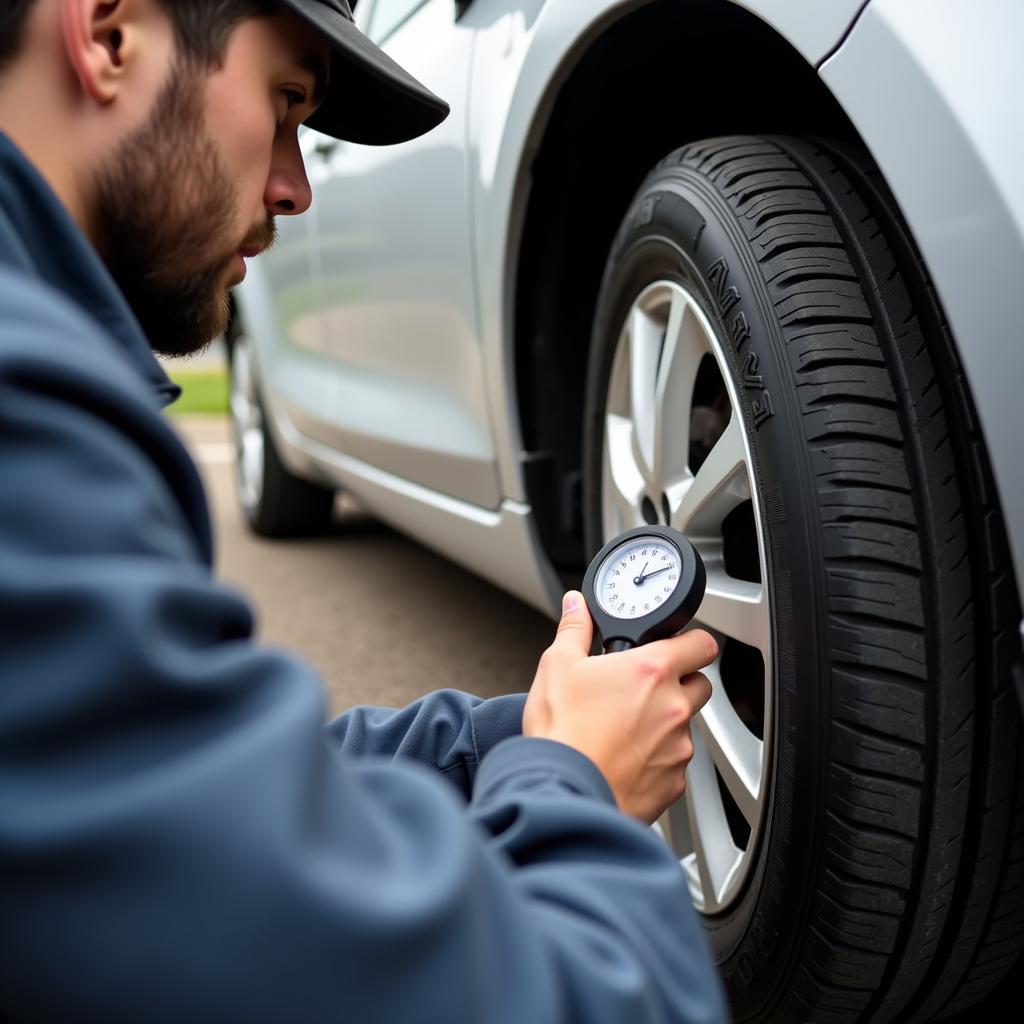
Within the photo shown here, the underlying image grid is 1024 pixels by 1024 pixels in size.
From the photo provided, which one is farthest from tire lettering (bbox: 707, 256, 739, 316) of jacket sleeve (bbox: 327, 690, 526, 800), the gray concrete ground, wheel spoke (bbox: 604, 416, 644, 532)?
the gray concrete ground

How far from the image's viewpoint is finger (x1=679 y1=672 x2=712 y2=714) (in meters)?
0.84

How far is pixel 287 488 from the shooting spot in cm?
361

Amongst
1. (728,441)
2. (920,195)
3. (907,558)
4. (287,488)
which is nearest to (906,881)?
(907,558)

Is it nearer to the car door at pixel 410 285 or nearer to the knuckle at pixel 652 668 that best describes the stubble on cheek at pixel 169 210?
the knuckle at pixel 652 668

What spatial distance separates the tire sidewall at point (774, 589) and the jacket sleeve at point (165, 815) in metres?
0.51

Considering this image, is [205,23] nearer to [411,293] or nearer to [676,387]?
[676,387]

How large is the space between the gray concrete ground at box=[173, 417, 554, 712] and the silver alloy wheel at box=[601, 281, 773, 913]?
0.84 metres

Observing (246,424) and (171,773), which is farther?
(246,424)

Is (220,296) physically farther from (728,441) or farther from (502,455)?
(502,455)

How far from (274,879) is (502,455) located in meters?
1.25

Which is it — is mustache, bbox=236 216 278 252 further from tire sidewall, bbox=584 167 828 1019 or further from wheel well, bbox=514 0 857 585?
wheel well, bbox=514 0 857 585

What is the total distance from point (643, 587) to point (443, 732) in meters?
0.21

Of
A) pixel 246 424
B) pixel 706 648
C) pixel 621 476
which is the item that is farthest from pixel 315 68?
pixel 246 424

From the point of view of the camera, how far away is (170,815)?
45 centimetres
